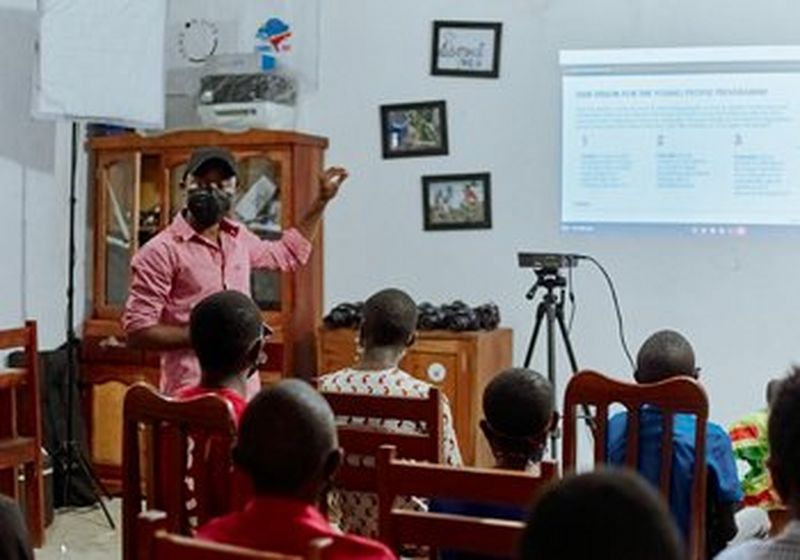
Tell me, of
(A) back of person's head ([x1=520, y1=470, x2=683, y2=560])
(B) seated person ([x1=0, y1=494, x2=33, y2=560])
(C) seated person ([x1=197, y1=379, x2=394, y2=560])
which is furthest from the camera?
(B) seated person ([x1=0, y1=494, x2=33, y2=560])

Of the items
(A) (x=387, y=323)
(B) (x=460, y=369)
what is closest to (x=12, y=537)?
(A) (x=387, y=323)

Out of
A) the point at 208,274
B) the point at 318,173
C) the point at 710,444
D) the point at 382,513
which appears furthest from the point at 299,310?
the point at 382,513

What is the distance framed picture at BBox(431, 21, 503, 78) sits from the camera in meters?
5.20

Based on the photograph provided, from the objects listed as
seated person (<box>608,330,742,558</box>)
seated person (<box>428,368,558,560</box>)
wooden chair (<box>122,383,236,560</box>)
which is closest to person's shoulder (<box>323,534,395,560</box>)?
wooden chair (<box>122,383,236,560</box>)

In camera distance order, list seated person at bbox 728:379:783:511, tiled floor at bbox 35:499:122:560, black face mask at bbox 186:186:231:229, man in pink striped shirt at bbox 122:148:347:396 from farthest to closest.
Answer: tiled floor at bbox 35:499:122:560, black face mask at bbox 186:186:231:229, man in pink striped shirt at bbox 122:148:347:396, seated person at bbox 728:379:783:511

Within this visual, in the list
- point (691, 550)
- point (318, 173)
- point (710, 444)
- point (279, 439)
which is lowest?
point (691, 550)

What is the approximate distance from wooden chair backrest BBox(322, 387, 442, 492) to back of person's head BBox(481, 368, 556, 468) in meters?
0.19

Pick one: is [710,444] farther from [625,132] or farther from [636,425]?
[625,132]

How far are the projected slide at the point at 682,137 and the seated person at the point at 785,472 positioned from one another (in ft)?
10.9

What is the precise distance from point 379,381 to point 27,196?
2708 mm

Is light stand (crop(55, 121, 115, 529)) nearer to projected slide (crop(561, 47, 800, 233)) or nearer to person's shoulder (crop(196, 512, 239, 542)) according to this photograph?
projected slide (crop(561, 47, 800, 233))

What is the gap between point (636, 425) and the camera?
2670 millimetres

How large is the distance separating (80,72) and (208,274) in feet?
5.23

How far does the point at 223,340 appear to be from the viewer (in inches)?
105
